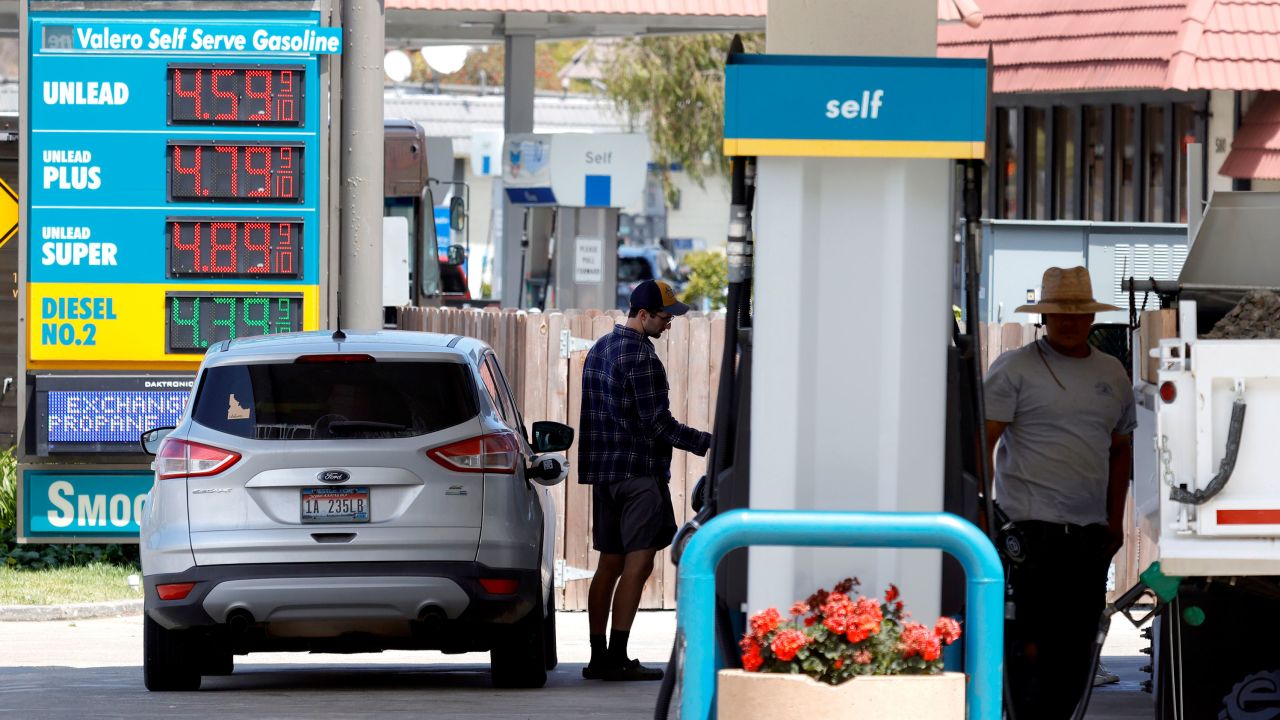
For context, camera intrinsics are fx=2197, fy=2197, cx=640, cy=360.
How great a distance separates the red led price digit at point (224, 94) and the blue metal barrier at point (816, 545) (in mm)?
8804

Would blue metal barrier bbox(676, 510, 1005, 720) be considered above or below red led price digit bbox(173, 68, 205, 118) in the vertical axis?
below

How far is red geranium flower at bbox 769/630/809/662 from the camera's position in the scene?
21.8ft

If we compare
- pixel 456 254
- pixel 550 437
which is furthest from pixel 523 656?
pixel 456 254

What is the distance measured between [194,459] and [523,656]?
74.2 inches

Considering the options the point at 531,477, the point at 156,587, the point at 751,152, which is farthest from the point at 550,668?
the point at 751,152

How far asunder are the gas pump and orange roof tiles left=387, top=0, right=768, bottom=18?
1.36m

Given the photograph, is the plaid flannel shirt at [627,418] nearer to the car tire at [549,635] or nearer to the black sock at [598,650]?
the car tire at [549,635]

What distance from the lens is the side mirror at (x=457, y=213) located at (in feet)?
77.4

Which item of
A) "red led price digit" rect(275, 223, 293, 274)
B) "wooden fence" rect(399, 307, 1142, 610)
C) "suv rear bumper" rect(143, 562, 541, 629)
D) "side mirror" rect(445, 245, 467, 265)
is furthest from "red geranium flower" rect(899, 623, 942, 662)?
"side mirror" rect(445, 245, 467, 265)

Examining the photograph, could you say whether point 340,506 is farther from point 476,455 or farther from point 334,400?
point 476,455

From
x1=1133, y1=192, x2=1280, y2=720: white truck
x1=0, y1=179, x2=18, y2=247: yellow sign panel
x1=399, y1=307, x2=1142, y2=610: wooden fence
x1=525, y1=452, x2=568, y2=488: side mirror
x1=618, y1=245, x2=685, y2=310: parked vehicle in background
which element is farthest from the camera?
x1=618, y1=245, x2=685, y2=310: parked vehicle in background

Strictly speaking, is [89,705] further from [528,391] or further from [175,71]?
[175,71]

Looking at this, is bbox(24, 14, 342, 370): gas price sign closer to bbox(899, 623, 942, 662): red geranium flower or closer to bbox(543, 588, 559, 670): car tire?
bbox(543, 588, 559, 670): car tire

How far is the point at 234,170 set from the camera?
14.6 meters
